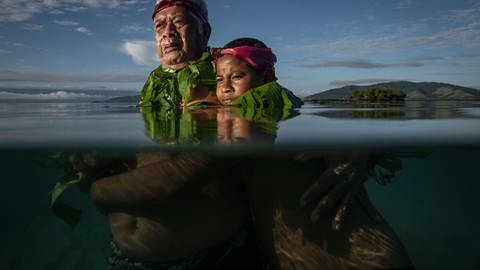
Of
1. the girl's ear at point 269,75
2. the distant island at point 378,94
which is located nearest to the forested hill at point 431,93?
the distant island at point 378,94

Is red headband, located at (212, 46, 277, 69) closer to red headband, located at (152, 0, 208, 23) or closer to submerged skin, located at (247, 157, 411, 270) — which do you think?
red headband, located at (152, 0, 208, 23)

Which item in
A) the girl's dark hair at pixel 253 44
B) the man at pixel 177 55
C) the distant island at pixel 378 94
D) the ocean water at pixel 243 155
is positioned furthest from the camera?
the distant island at pixel 378 94

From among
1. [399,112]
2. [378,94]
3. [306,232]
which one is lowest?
[306,232]

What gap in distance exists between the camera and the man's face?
5.91 metres

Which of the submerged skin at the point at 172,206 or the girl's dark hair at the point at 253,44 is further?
the girl's dark hair at the point at 253,44

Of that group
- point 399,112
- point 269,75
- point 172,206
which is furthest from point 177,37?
point 399,112

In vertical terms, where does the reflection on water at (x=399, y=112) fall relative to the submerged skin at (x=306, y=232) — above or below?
above

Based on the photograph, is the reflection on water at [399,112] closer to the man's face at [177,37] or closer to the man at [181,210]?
the man's face at [177,37]

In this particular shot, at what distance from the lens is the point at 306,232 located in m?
3.06

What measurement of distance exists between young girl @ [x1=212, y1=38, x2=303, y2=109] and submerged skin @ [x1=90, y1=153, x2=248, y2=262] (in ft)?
6.75

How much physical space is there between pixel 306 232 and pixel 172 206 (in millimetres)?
1209

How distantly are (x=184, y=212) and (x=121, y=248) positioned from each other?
2.73 feet

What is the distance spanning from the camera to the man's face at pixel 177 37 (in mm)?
5906

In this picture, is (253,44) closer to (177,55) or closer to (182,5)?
(177,55)
